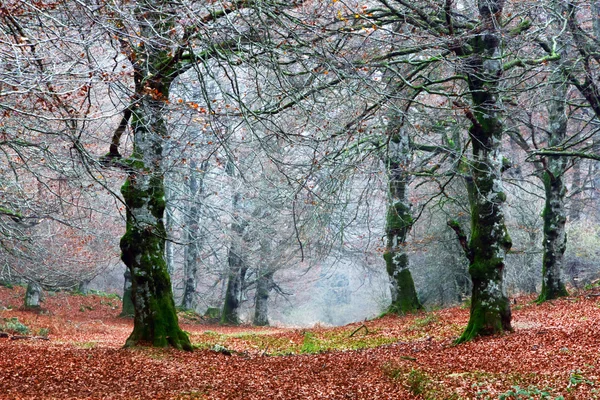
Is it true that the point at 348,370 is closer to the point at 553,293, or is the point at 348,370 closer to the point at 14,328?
the point at 553,293

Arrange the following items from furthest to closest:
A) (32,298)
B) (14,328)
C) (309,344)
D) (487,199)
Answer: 1. (32,298)
2. (14,328)
3. (309,344)
4. (487,199)

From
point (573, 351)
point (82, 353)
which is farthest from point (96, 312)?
point (573, 351)

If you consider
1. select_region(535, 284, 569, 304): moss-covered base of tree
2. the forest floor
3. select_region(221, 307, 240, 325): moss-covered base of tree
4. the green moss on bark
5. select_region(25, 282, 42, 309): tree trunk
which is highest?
the green moss on bark

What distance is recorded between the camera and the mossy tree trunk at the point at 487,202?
9484 mm

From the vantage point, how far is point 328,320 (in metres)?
46.5

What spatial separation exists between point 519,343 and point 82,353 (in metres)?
6.87

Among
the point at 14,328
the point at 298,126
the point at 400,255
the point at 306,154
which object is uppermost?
the point at 298,126

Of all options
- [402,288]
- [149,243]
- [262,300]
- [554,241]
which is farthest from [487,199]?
[262,300]

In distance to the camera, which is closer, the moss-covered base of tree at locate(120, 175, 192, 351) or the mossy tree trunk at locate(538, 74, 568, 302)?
the moss-covered base of tree at locate(120, 175, 192, 351)

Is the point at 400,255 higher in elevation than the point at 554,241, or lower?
lower

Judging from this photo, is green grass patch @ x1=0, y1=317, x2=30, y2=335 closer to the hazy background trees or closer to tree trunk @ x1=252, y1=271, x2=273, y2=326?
the hazy background trees

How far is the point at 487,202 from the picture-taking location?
32.3 ft

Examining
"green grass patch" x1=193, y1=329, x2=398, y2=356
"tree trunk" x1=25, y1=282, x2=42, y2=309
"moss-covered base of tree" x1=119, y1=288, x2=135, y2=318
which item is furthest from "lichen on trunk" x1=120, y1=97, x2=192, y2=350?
"moss-covered base of tree" x1=119, y1=288, x2=135, y2=318

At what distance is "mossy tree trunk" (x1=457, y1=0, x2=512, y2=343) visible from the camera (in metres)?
A: 9.48
